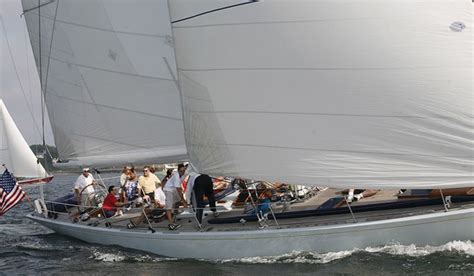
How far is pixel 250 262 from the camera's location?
33.4 ft

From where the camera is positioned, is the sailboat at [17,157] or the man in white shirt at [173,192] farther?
the sailboat at [17,157]

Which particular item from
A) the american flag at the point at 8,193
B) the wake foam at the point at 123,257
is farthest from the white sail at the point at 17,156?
the wake foam at the point at 123,257

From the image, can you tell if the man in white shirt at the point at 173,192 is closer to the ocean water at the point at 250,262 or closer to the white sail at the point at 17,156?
the ocean water at the point at 250,262

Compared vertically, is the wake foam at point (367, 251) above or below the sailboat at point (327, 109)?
below

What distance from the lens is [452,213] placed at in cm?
916

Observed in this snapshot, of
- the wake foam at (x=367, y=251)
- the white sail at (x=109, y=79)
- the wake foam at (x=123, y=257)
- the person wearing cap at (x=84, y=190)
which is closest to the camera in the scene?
the wake foam at (x=367, y=251)

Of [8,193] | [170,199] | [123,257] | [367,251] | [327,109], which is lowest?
[367,251]

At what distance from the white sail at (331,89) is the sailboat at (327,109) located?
0.05 ft

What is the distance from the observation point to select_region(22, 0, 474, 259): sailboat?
8.79 metres

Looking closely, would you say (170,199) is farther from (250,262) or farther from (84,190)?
(84,190)

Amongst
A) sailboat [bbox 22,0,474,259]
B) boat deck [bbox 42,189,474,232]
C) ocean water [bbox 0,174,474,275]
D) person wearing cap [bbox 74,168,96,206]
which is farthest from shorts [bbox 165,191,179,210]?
person wearing cap [bbox 74,168,96,206]

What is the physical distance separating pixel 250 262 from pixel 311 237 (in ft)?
3.67

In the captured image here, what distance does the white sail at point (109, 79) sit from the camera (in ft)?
41.4

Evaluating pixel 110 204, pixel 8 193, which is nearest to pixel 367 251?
pixel 110 204
